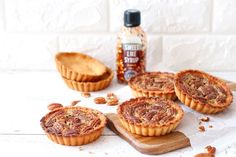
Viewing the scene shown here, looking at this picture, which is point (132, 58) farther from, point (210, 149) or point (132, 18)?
point (210, 149)

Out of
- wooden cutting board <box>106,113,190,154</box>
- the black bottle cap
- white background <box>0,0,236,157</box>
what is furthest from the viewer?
white background <box>0,0,236,157</box>

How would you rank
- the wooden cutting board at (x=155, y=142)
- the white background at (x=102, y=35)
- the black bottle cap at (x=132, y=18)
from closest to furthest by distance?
the wooden cutting board at (x=155, y=142) < the black bottle cap at (x=132, y=18) < the white background at (x=102, y=35)

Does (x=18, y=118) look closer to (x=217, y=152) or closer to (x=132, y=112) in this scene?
(x=132, y=112)

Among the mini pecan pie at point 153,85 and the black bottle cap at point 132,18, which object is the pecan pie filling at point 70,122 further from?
the black bottle cap at point 132,18

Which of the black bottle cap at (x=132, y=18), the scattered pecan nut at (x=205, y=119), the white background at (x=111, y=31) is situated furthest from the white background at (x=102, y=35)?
the scattered pecan nut at (x=205, y=119)

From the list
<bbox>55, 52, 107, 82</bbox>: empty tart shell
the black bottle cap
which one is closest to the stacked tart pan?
<bbox>55, 52, 107, 82</bbox>: empty tart shell

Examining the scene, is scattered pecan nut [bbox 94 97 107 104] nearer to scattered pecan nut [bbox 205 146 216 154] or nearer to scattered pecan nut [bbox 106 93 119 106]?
scattered pecan nut [bbox 106 93 119 106]

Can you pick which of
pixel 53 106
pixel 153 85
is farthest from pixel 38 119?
pixel 153 85
